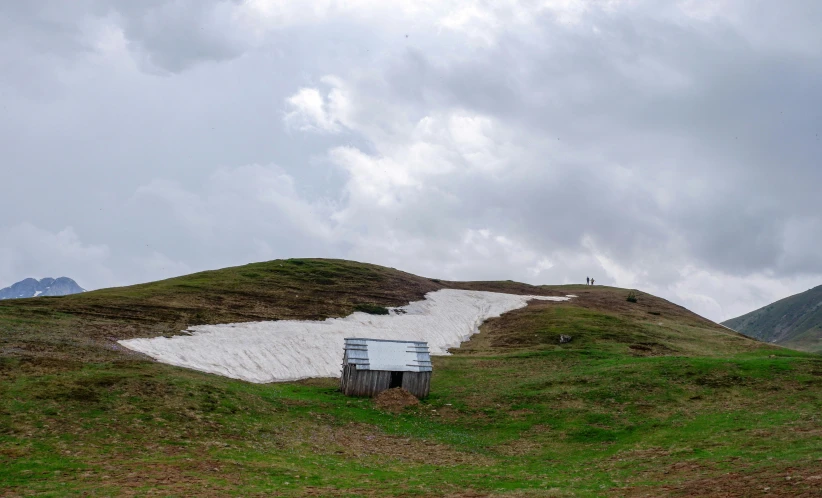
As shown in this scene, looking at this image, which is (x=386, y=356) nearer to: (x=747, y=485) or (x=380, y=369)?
(x=380, y=369)

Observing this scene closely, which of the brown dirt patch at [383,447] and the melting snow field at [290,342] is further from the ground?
the melting snow field at [290,342]

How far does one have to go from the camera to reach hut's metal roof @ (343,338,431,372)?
155 ft

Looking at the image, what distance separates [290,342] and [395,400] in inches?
Answer: 611

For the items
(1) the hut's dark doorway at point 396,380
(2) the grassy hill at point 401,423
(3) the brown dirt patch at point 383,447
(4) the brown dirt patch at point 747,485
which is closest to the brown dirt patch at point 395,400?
(2) the grassy hill at point 401,423

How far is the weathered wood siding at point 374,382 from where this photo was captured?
4644 cm

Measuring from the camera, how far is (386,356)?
Result: 159 ft

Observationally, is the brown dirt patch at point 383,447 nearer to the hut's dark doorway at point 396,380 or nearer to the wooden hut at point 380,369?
the wooden hut at point 380,369

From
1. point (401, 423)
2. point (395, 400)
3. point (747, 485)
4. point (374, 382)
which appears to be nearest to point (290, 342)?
point (374, 382)

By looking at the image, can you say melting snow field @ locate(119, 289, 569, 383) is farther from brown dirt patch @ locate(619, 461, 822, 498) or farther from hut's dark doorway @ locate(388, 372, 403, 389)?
brown dirt patch @ locate(619, 461, 822, 498)

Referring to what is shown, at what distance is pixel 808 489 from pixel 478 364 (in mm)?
39418

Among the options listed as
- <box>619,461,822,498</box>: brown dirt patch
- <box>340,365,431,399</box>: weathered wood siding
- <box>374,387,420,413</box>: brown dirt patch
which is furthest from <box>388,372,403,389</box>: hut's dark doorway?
<box>619,461,822,498</box>: brown dirt patch

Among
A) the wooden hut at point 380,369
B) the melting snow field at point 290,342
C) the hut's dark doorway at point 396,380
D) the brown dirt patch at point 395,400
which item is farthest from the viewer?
the melting snow field at point 290,342

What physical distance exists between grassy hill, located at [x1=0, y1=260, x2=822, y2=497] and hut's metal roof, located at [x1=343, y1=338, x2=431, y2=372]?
270cm

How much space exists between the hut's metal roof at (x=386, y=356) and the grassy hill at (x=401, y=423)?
270cm
